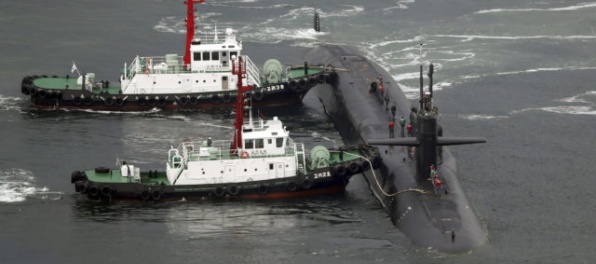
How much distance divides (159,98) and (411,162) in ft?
85.3

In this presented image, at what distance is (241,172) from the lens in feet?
257

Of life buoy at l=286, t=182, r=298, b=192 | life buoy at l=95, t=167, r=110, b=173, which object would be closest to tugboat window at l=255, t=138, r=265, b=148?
life buoy at l=286, t=182, r=298, b=192

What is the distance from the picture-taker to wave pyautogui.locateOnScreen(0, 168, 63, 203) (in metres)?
78.6

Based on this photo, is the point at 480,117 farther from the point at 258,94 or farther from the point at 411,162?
the point at 411,162

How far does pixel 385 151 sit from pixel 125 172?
15245 millimetres

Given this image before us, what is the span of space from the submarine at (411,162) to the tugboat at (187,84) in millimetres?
3914

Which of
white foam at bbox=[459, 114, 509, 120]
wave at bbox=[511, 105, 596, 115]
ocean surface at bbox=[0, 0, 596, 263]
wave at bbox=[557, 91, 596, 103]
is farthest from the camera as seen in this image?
wave at bbox=[557, 91, 596, 103]

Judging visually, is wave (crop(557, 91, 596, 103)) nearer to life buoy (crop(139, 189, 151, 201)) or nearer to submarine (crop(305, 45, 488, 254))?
submarine (crop(305, 45, 488, 254))

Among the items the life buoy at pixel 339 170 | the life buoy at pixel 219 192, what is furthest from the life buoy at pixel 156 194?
the life buoy at pixel 339 170

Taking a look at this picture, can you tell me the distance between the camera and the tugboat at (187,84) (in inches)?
3900

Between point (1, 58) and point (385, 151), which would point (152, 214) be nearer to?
point (385, 151)

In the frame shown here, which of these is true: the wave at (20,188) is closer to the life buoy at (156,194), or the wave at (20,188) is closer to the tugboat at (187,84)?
the life buoy at (156,194)

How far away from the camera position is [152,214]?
250 feet

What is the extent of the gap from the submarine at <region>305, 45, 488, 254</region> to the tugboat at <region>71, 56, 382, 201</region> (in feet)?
8.05
